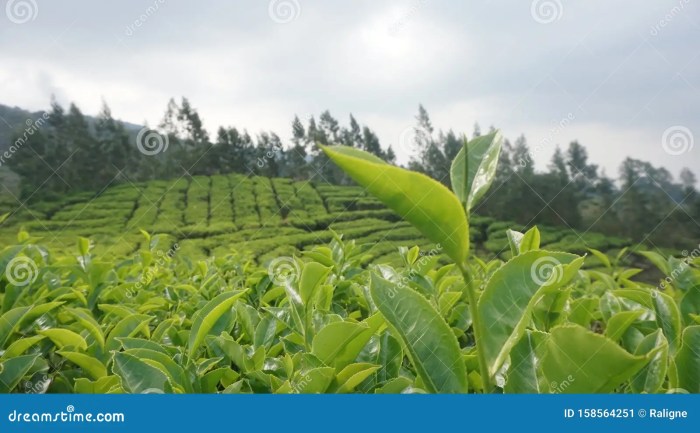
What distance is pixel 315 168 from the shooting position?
14891 millimetres

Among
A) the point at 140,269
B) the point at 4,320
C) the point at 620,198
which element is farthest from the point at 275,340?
the point at 620,198

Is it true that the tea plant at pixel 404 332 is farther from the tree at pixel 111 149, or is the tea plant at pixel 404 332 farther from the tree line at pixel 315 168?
the tree at pixel 111 149

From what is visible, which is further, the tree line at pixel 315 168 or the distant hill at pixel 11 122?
the distant hill at pixel 11 122

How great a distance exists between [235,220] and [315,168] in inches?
137

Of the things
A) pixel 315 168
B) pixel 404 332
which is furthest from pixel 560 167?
pixel 404 332

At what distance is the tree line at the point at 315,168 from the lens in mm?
13250

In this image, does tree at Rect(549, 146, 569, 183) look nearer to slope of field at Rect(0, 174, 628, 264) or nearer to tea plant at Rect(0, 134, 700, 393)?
slope of field at Rect(0, 174, 628, 264)

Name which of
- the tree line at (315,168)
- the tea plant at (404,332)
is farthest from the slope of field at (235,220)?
the tea plant at (404,332)

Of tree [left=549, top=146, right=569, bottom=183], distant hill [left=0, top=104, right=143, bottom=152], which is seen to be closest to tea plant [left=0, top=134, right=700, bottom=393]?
tree [left=549, top=146, right=569, bottom=183]

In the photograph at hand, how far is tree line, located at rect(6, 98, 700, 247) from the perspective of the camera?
1325 cm

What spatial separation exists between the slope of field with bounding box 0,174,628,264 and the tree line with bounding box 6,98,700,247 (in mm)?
621

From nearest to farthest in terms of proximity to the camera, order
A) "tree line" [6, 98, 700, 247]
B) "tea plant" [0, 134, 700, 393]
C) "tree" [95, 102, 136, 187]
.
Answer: "tea plant" [0, 134, 700, 393], "tree line" [6, 98, 700, 247], "tree" [95, 102, 136, 187]

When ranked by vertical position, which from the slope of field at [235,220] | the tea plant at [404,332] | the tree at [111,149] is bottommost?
the tea plant at [404,332]

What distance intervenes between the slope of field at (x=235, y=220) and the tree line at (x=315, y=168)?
0.62 m
